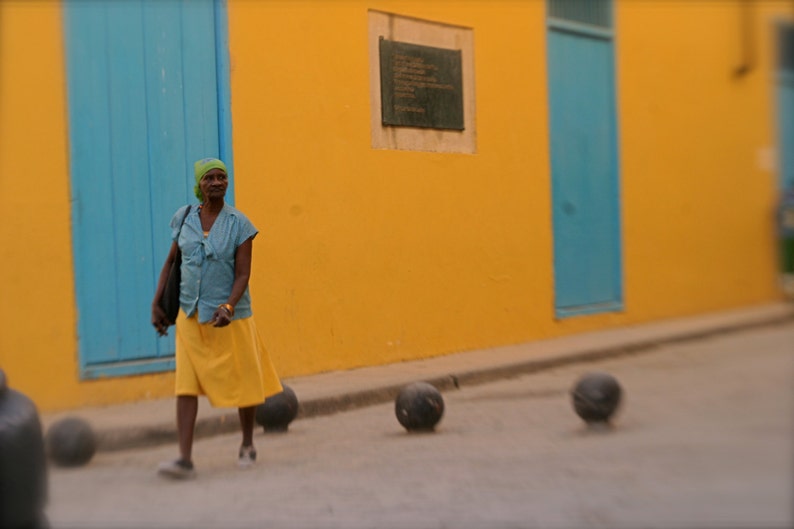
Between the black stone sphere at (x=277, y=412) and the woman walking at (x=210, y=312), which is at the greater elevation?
the woman walking at (x=210, y=312)

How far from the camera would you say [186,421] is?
17.9 ft

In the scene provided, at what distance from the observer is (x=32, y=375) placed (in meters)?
7.11

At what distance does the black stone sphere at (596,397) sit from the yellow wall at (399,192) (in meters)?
1.34

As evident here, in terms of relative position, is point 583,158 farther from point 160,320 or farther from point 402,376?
point 160,320

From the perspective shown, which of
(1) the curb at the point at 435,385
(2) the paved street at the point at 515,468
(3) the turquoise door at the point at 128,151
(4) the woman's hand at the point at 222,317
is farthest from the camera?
(3) the turquoise door at the point at 128,151

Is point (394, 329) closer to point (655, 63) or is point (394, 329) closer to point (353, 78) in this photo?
point (353, 78)

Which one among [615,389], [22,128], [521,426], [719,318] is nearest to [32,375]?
[22,128]

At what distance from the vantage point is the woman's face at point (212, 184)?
18.0 feet

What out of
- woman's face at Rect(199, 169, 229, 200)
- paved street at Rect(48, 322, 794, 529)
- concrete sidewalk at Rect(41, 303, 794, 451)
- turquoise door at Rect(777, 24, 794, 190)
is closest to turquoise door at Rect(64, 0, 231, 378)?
concrete sidewalk at Rect(41, 303, 794, 451)

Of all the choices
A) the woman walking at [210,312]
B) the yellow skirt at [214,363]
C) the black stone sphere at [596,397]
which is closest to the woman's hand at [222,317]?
the woman walking at [210,312]

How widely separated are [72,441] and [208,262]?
123cm

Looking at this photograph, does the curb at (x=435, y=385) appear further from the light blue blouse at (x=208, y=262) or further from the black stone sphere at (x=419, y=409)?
the light blue blouse at (x=208, y=262)

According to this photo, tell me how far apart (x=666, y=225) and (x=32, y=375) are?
8396 millimetres

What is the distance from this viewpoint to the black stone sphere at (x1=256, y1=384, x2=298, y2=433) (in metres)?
6.71
